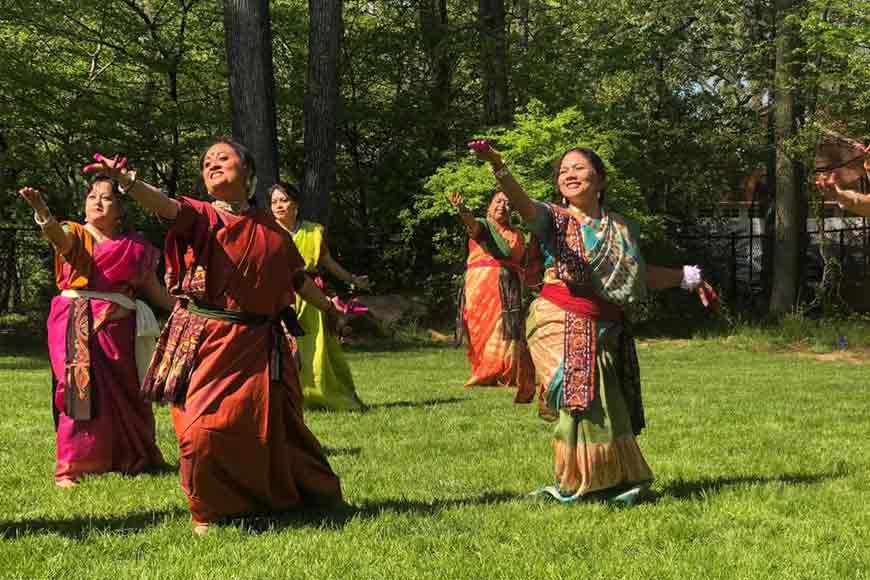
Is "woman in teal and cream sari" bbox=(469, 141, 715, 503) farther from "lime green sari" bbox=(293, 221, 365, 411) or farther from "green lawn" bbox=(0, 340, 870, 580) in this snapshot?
"lime green sari" bbox=(293, 221, 365, 411)

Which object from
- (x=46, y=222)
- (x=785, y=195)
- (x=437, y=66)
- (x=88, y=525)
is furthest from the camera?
(x=437, y=66)

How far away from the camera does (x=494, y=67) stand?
20.3m

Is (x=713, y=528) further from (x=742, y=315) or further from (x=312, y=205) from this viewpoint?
(x=742, y=315)

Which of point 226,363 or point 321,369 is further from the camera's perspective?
point 321,369

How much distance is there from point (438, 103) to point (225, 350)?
730 inches

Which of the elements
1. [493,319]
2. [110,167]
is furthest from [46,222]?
[493,319]

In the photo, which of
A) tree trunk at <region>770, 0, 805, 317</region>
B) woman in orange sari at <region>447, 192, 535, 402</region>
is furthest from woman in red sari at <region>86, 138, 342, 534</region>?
tree trunk at <region>770, 0, 805, 317</region>

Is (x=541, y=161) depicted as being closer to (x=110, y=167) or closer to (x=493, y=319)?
(x=493, y=319)

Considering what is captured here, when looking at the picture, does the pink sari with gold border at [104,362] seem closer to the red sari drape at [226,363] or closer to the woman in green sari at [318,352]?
the red sari drape at [226,363]

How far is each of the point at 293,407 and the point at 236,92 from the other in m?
10.8

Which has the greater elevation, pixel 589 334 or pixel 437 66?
pixel 437 66

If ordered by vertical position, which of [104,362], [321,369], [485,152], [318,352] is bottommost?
[321,369]

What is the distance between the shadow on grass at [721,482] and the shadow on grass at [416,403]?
3.90 m

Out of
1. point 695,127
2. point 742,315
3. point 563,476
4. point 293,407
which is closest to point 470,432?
point 563,476
